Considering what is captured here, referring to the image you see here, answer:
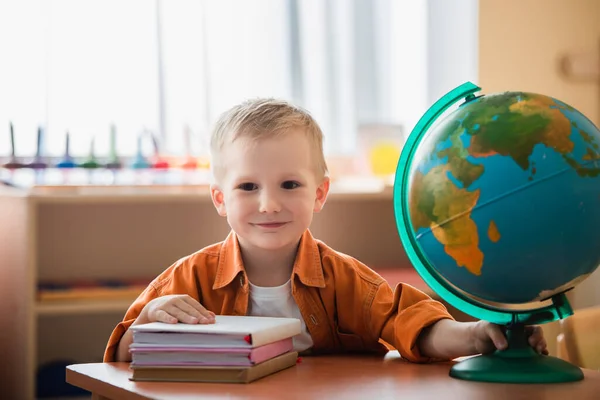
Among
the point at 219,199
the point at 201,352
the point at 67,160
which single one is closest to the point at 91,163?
the point at 67,160

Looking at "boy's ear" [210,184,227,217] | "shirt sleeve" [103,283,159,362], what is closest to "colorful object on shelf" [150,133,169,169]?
"boy's ear" [210,184,227,217]

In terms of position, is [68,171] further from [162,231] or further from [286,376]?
[286,376]

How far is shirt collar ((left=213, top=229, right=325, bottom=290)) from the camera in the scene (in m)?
1.62

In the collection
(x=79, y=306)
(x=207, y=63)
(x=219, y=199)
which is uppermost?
(x=207, y=63)

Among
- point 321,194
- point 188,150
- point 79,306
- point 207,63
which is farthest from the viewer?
point 207,63

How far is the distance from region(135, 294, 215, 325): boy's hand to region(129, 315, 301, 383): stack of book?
4 cm

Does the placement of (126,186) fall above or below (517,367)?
above

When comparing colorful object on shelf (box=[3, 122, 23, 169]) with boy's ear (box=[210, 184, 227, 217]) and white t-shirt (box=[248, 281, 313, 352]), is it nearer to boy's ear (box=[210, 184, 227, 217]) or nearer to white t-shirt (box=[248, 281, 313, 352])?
boy's ear (box=[210, 184, 227, 217])

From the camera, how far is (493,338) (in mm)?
1335

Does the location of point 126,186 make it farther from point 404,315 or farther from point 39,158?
point 404,315

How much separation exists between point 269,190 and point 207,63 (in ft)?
7.72

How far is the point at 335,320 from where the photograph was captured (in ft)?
Result: 5.48

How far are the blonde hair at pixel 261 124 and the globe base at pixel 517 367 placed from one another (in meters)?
0.52

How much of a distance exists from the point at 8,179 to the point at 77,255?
17.2 inches
